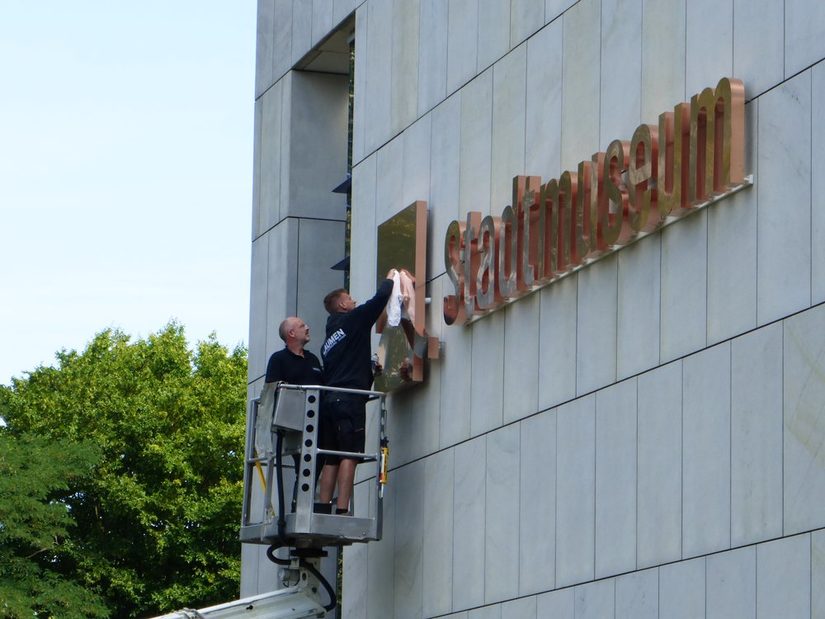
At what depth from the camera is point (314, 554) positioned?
16.0 metres

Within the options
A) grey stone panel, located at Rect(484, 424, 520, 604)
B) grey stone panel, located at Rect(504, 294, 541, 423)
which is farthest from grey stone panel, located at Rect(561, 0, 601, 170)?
grey stone panel, located at Rect(484, 424, 520, 604)

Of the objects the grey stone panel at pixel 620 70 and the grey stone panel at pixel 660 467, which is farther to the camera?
the grey stone panel at pixel 620 70

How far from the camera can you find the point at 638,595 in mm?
11352

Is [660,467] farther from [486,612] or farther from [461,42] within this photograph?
[461,42]

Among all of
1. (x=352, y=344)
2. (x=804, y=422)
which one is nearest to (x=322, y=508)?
(x=352, y=344)

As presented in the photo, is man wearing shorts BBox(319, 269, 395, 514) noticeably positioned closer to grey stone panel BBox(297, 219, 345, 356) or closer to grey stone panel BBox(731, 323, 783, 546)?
grey stone panel BBox(297, 219, 345, 356)

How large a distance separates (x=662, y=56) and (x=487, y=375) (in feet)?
11.8

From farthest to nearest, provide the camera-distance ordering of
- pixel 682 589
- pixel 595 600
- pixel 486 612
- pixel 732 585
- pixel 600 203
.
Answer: pixel 486 612, pixel 600 203, pixel 595 600, pixel 682 589, pixel 732 585

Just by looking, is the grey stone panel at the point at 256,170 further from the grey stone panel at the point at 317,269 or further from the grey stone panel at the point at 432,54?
the grey stone panel at the point at 432,54

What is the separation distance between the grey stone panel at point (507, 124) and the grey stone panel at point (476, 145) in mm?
108

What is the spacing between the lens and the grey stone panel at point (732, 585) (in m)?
10.1

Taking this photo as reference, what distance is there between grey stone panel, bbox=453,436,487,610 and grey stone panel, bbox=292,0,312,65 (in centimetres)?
725

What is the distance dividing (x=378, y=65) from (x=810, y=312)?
8.50 metres

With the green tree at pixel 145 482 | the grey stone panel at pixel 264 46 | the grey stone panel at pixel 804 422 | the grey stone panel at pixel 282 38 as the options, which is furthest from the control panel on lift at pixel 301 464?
the green tree at pixel 145 482
